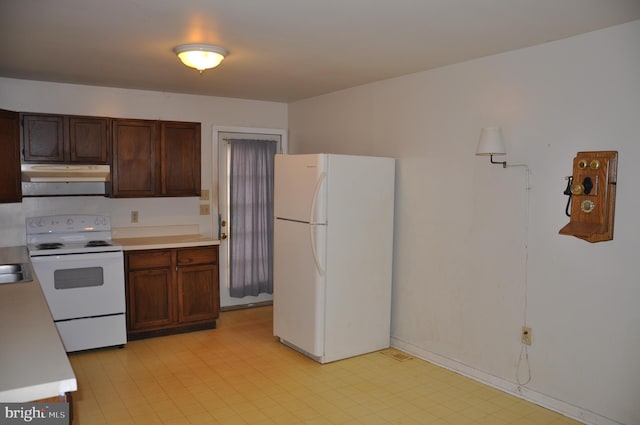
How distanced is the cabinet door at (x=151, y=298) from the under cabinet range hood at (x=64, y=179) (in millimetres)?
949

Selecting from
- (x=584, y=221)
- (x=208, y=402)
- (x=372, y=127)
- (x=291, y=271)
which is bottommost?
(x=208, y=402)

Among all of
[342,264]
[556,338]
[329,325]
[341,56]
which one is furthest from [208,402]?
[341,56]

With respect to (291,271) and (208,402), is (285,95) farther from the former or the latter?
(208,402)

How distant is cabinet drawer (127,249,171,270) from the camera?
4.40 meters

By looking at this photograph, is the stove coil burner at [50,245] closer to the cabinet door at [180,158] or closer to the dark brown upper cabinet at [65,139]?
the dark brown upper cabinet at [65,139]

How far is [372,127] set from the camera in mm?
4539

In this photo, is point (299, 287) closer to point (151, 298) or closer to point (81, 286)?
point (151, 298)

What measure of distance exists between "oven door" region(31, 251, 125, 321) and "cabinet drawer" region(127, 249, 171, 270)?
0.16 m

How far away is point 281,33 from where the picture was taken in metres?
2.93

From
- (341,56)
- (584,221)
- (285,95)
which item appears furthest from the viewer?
(285,95)

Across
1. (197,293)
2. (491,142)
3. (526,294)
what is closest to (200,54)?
(491,142)

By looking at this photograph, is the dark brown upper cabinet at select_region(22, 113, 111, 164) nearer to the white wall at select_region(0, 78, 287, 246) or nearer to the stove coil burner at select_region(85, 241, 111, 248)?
the white wall at select_region(0, 78, 287, 246)

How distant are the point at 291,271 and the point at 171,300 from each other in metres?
1.26

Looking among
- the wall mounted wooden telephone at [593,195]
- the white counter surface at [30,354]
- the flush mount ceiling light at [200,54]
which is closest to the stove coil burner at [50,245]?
the white counter surface at [30,354]
